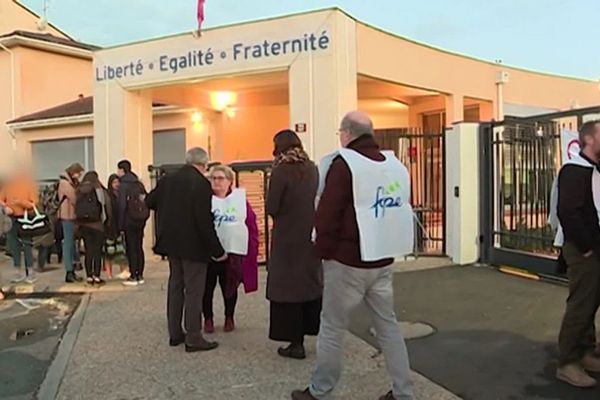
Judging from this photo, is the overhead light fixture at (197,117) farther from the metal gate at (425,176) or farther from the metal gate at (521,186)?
the metal gate at (521,186)

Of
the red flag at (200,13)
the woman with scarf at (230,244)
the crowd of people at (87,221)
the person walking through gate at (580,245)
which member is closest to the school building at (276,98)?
the red flag at (200,13)

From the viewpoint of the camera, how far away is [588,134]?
4.51 meters

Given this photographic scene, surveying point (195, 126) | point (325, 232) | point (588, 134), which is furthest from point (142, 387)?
point (195, 126)

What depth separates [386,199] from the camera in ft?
13.0

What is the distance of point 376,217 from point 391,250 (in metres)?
0.23

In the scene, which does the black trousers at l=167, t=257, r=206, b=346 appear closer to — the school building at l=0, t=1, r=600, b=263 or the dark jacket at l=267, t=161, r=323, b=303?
the dark jacket at l=267, t=161, r=323, b=303

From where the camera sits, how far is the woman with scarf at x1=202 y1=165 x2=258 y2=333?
19.5 feet

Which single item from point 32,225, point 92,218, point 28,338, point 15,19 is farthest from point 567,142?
point 15,19

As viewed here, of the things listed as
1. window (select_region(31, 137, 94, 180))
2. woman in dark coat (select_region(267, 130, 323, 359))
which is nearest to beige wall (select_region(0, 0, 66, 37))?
window (select_region(31, 137, 94, 180))

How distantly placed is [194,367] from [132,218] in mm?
4274

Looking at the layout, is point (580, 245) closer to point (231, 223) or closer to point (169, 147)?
point (231, 223)

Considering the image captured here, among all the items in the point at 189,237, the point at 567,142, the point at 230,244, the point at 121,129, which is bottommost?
the point at 230,244

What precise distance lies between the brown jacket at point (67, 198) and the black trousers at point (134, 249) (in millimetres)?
925

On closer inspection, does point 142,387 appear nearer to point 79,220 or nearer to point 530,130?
point 79,220
